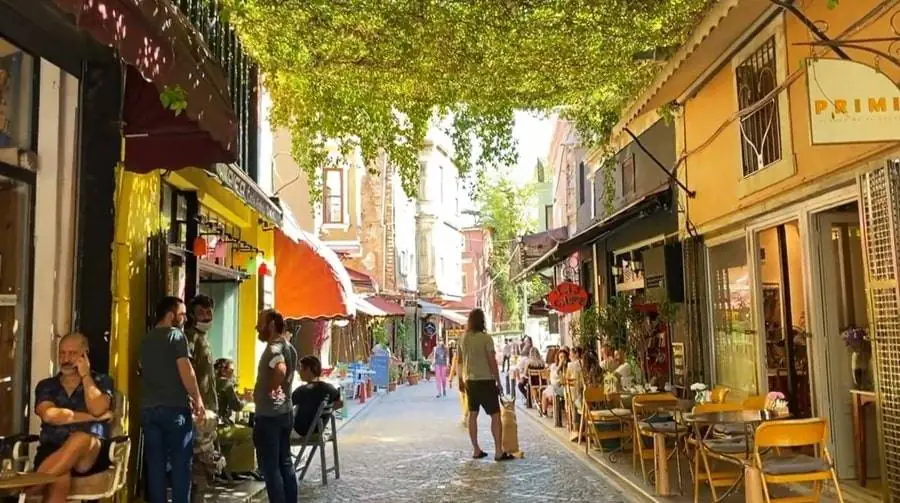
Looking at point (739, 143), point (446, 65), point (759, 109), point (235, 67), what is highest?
point (446, 65)

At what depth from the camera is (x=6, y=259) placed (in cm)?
512

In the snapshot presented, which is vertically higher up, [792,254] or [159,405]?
[792,254]

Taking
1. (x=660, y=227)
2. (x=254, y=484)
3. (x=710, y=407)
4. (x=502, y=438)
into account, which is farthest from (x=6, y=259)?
(x=660, y=227)

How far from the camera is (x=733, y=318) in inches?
396

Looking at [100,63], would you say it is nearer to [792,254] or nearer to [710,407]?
[710,407]

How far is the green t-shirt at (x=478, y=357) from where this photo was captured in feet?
32.9

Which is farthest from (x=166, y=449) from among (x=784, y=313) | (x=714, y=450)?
(x=784, y=313)

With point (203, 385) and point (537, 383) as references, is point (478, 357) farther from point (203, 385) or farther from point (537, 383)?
point (537, 383)

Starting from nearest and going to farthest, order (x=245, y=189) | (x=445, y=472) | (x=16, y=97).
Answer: (x=16, y=97) → (x=245, y=189) → (x=445, y=472)

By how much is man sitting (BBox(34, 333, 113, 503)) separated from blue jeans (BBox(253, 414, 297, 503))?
1.68 metres

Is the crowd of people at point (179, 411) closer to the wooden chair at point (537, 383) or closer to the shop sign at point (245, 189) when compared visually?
the shop sign at point (245, 189)

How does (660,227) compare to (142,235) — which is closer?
(142,235)

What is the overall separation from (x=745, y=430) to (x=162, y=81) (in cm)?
472

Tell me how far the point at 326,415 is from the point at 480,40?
196 inches
